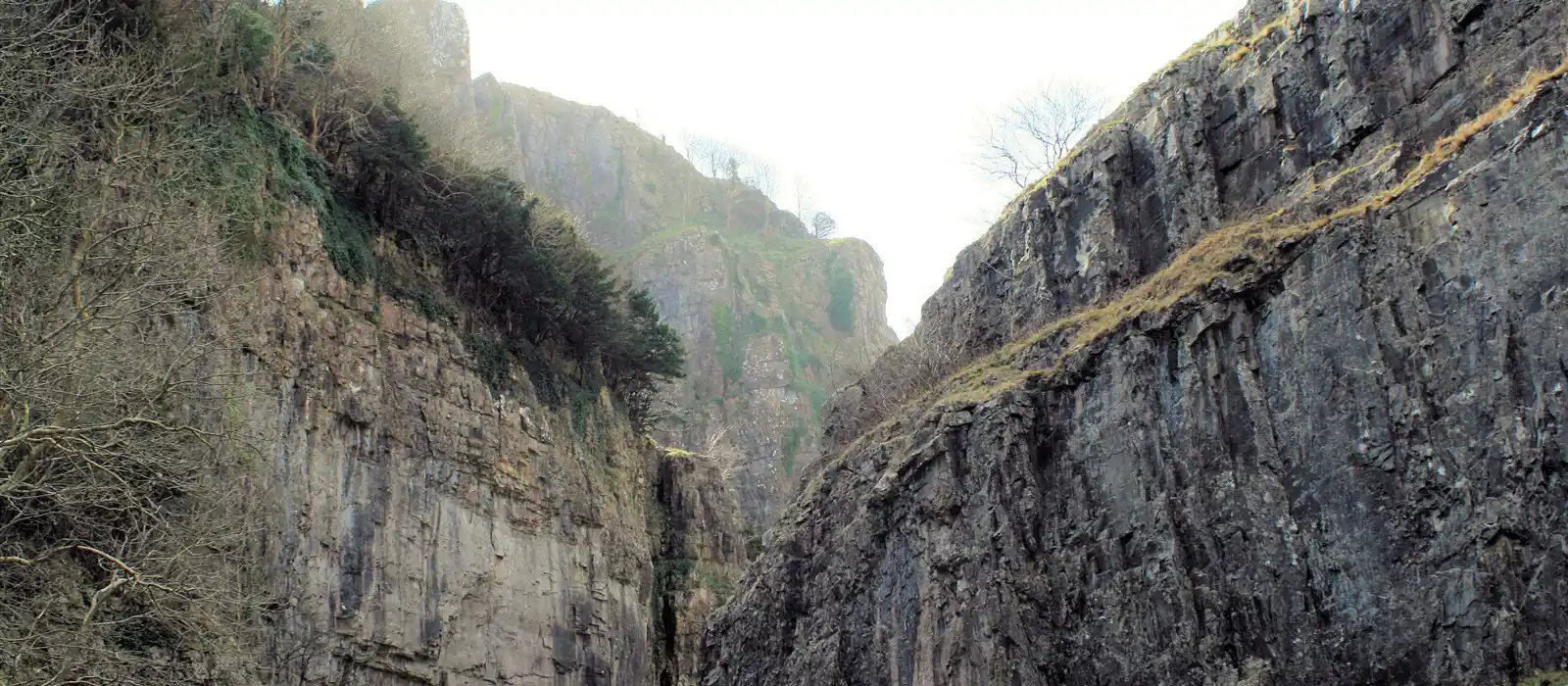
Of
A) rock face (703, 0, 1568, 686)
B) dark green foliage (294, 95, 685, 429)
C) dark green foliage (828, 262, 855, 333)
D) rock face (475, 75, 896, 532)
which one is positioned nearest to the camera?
rock face (703, 0, 1568, 686)

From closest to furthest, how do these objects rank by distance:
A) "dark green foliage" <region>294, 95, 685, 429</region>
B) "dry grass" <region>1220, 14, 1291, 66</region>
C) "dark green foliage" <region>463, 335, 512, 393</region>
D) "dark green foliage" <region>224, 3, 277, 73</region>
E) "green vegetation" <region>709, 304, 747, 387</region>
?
"dry grass" <region>1220, 14, 1291, 66</region> → "dark green foliage" <region>224, 3, 277, 73</region> → "dark green foliage" <region>294, 95, 685, 429</region> → "dark green foliage" <region>463, 335, 512, 393</region> → "green vegetation" <region>709, 304, 747, 387</region>

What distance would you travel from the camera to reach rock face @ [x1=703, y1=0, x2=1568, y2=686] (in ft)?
58.4

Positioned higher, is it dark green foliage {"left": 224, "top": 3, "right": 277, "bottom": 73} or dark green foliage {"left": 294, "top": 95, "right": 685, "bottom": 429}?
dark green foliage {"left": 224, "top": 3, "right": 277, "bottom": 73}

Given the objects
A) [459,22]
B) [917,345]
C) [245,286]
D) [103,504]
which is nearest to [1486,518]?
[917,345]

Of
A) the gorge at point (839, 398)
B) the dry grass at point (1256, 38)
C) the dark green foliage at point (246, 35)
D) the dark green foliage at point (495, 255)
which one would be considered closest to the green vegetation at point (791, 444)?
the dark green foliage at point (495, 255)

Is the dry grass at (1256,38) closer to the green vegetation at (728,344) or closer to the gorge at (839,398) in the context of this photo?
the gorge at (839,398)

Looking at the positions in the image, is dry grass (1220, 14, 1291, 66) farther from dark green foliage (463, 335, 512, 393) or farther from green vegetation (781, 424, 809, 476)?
green vegetation (781, 424, 809, 476)

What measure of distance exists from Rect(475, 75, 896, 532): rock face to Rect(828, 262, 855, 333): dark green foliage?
0.31ft

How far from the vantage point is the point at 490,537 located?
31453mm

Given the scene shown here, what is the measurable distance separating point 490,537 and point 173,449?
1276cm

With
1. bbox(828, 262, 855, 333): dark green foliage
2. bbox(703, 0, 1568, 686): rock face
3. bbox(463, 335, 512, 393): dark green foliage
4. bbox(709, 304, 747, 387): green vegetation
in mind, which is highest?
bbox(828, 262, 855, 333): dark green foliage

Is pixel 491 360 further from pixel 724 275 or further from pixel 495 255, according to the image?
pixel 724 275

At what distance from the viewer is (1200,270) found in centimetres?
2383

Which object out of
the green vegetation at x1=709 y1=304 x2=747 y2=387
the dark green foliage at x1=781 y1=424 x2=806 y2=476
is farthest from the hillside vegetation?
the green vegetation at x1=709 y1=304 x2=747 y2=387
